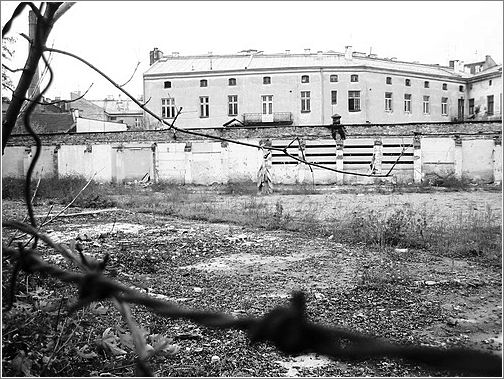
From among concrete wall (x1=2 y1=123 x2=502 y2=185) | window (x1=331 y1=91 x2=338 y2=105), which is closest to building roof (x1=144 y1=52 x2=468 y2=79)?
window (x1=331 y1=91 x2=338 y2=105)

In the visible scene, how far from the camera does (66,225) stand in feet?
30.2

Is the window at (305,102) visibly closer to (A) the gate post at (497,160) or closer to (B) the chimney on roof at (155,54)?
(B) the chimney on roof at (155,54)

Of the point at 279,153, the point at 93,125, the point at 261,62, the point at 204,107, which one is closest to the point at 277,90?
the point at 261,62

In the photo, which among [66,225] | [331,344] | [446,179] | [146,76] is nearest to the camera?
[331,344]

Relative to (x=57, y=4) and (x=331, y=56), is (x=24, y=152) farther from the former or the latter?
(x=57, y=4)

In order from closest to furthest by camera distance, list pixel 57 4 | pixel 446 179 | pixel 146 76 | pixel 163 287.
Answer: pixel 57 4, pixel 163 287, pixel 446 179, pixel 146 76

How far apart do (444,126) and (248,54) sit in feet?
48.0

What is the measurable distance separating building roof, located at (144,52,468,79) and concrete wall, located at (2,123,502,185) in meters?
7.88

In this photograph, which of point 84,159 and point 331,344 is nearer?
point 331,344

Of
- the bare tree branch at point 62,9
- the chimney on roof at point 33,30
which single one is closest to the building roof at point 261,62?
the chimney on roof at point 33,30

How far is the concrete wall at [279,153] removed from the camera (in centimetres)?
2152

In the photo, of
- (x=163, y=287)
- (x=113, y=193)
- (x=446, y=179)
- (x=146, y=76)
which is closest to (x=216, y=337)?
(x=163, y=287)

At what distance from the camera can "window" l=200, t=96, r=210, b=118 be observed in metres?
30.1

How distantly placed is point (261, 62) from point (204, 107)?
14.0 feet
